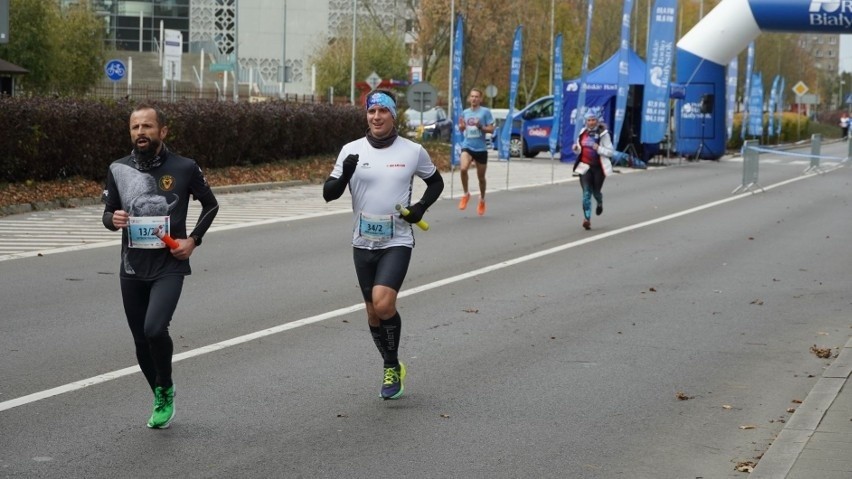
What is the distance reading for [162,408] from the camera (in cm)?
688

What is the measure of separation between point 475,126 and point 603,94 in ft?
65.9

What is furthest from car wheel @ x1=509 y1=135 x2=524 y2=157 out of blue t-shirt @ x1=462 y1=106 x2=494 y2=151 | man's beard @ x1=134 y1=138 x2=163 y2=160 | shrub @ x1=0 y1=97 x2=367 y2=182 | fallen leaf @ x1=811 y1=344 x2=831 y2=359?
man's beard @ x1=134 y1=138 x2=163 y2=160

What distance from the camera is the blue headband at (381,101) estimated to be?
25.2 ft

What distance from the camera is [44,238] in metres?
16.9

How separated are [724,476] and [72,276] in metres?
8.46

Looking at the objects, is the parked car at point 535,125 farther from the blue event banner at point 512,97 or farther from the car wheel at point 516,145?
the blue event banner at point 512,97

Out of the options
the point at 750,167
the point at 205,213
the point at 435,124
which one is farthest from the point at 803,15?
the point at 205,213

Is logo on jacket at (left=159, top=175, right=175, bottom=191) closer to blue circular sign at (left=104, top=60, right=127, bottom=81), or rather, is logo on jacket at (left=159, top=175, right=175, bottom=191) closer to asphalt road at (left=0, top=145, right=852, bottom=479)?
asphalt road at (left=0, top=145, right=852, bottom=479)

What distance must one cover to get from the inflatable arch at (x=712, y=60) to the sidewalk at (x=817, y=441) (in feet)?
89.6

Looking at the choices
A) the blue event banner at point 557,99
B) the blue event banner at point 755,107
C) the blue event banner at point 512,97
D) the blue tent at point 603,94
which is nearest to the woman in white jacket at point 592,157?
the blue event banner at point 512,97

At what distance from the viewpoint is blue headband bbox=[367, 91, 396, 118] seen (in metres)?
7.70

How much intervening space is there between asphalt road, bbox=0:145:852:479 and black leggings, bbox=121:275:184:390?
347 millimetres

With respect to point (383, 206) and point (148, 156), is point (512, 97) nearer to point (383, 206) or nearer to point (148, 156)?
point (383, 206)

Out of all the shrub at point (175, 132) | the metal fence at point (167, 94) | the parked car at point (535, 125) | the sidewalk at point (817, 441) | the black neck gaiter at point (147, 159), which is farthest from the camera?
the parked car at point (535, 125)
